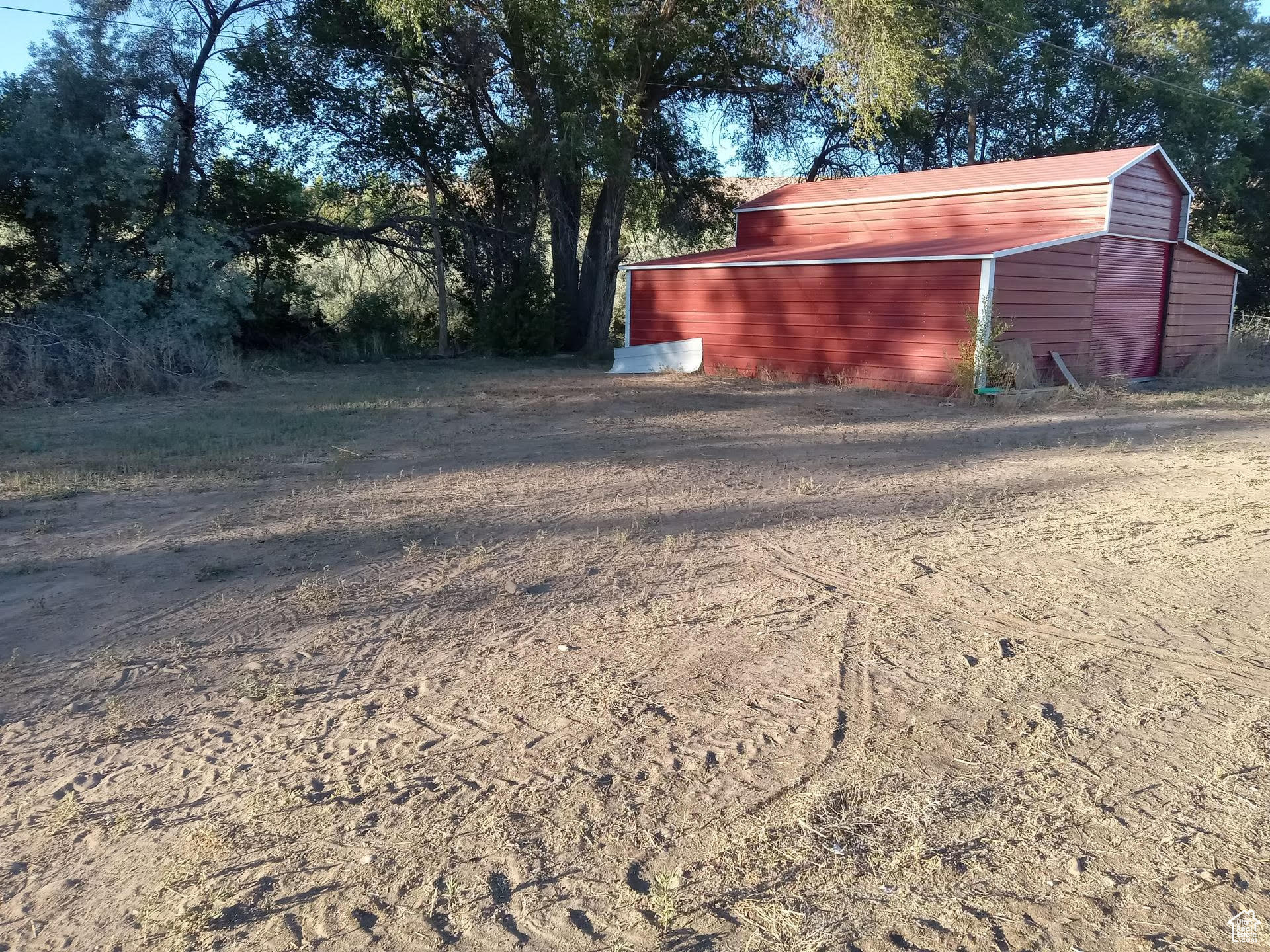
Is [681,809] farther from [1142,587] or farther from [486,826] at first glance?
[1142,587]

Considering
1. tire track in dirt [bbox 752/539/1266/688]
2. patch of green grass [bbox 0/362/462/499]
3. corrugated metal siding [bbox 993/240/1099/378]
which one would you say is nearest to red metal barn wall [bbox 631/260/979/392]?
corrugated metal siding [bbox 993/240/1099/378]

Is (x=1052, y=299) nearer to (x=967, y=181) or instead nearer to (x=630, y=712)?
(x=967, y=181)

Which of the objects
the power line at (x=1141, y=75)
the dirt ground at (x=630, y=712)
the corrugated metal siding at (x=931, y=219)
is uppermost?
the power line at (x=1141, y=75)

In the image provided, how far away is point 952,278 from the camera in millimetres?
15117

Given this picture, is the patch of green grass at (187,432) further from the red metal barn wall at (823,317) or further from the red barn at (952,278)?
the red barn at (952,278)

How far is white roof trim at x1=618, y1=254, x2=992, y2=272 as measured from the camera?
588 inches

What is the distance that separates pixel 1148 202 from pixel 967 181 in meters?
3.28

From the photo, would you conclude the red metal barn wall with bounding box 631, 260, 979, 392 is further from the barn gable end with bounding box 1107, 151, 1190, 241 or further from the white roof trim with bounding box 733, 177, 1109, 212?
the barn gable end with bounding box 1107, 151, 1190, 241

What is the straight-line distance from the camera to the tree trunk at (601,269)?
2302 centimetres

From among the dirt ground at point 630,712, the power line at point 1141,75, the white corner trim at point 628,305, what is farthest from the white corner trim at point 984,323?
the power line at point 1141,75

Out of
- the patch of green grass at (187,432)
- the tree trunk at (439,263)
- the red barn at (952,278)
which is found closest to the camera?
the patch of green grass at (187,432)

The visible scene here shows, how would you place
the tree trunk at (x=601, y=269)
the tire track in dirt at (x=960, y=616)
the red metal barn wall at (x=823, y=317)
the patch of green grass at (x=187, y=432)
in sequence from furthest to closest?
1. the tree trunk at (x=601, y=269)
2. the red metal barn wall at (x=823, y=317)
3. the patch of green grass at (x=187, y=432)
4. the tire track in dirt at (x=960, y=616)

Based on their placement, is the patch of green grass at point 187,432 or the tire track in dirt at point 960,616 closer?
the tire track in dirt at point 960,616

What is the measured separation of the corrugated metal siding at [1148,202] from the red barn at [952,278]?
44 millimetres
